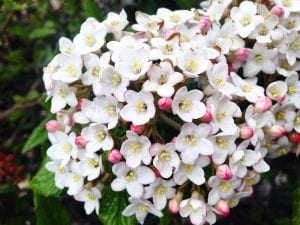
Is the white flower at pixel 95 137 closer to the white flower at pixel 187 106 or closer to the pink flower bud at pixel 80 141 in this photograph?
the pink flower bud at pixel 80 141

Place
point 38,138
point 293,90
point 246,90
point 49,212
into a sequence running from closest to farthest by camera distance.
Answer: point 246,90 → point 293,90 → point 49,212 → point 38,138

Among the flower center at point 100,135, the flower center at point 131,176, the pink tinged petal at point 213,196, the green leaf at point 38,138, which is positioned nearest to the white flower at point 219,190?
the pink tinged petal at point 213,196

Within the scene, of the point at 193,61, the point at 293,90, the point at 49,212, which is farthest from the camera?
the point at 49,212

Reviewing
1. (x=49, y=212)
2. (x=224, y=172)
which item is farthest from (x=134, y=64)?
(x=49, y=212)

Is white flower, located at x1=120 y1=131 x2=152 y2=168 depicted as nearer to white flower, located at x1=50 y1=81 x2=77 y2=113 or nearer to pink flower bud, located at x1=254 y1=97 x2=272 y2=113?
white flower, located at x1=50 y1=81 x2=77 y2=113

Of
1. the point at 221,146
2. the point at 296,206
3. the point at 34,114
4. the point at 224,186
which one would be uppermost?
the point at 221,146

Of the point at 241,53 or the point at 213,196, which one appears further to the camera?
the point at 241,53

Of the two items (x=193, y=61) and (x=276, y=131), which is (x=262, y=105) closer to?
(x=276, y=131)
